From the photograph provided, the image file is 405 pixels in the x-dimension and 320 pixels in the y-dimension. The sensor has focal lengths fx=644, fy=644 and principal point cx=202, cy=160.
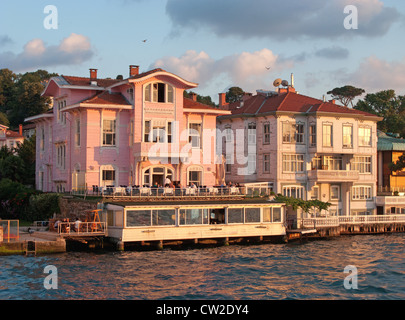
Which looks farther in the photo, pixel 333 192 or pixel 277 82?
pixel 277 82

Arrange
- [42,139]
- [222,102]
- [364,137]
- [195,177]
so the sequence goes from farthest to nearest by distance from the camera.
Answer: [222,102] → [364,137] → [42,139] → [195,177]

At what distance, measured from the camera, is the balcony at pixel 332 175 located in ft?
192

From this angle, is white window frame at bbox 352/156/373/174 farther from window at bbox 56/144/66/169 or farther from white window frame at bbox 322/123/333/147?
window at bbox 56/144/66/169

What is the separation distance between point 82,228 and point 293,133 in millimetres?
25403

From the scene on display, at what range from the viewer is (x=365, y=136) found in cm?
6288

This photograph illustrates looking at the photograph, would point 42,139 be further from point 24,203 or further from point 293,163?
point 293,163

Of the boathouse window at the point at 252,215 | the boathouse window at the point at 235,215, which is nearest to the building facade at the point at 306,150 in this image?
the boathouse window at the point at 252,215

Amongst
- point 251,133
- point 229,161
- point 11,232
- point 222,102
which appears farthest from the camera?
point 222,102

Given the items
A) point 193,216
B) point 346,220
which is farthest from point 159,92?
point 346,220

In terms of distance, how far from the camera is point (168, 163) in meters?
53.3

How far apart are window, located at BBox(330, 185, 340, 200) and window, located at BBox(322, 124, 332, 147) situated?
4.22 m

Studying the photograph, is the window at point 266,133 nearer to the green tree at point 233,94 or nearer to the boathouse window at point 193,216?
the boathouse window at point 193,216
